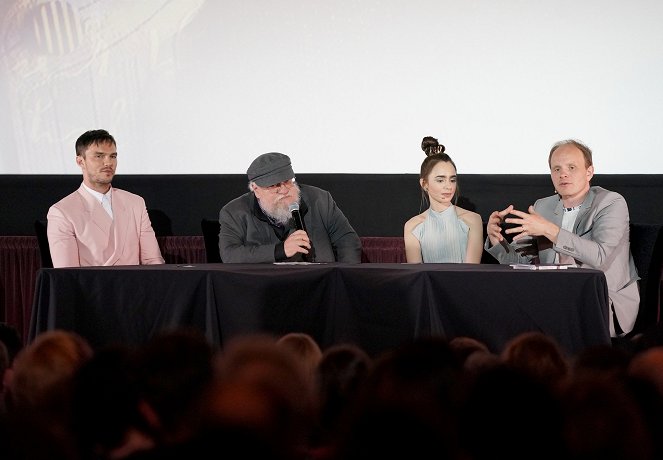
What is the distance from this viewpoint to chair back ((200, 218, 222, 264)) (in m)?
4.53

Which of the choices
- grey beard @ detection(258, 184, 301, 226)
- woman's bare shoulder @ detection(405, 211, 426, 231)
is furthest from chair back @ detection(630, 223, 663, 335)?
grey beard @ detection(258, 184, 301, 226)

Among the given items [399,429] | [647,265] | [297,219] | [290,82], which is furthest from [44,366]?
[290,82]

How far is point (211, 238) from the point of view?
4.55 meters

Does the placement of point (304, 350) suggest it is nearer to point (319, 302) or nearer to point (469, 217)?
point (319, 302)

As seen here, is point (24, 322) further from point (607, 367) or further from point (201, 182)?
point (607, 367)

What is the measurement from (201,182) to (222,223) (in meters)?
1.32

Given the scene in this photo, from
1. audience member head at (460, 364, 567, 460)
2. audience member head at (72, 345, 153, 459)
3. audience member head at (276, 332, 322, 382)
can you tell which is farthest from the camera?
audience member head at (276, 332, 322, 382)

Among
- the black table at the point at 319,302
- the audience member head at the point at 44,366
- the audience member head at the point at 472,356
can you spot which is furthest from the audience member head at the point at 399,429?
the black table at the point at 319,302

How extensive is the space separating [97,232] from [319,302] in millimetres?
1355

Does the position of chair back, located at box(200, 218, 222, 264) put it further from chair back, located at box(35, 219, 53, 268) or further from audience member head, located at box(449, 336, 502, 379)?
audience member head, located at box(449, 336, 502, 379)

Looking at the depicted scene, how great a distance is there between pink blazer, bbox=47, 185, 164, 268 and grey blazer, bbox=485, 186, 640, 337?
5.42ft

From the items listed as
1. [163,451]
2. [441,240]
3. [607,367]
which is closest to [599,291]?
[441,240]

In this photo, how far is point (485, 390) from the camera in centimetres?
137

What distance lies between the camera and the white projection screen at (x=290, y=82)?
535 cm
